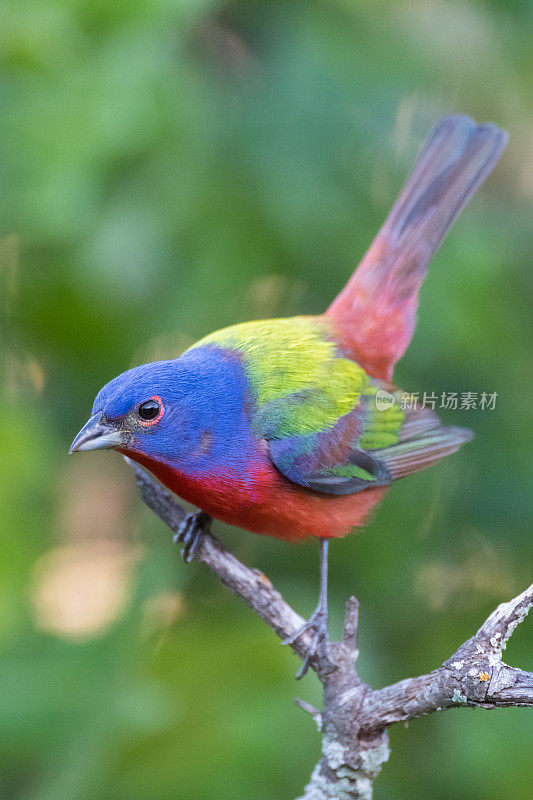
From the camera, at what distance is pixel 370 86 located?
4852mm

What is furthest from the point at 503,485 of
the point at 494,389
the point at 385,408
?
the point at 385,408

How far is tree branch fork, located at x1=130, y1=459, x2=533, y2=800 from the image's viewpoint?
2539 millimetres

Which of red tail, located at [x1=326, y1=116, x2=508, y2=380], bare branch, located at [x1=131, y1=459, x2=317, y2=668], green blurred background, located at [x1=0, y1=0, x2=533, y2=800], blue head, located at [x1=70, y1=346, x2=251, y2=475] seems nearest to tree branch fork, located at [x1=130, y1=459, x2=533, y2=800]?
bare branch, located at [x1=131, y1=459, x2=317, y2=668]

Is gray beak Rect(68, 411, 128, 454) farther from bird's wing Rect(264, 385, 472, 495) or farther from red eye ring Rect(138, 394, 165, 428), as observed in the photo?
bird's wing Rect(264, 385, 472, 495)

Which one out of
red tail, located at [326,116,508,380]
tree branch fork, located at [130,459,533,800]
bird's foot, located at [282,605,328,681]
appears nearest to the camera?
tree branch fork, located at [130,459,533,800]

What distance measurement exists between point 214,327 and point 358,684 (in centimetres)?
214

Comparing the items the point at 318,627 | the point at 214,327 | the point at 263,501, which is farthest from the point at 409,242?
the point at 318,627

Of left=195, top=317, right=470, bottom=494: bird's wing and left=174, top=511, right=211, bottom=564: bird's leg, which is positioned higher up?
left=195, top=317, right=470, bottom=494: bird's wing

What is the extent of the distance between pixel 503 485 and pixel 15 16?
3142 mm

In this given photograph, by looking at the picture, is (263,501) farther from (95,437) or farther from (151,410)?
(95,437)

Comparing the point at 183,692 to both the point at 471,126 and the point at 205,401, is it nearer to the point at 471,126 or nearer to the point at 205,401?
the point at 205,401

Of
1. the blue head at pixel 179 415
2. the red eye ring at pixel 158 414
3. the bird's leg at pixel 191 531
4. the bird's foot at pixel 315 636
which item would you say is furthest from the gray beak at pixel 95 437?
the bird's foot at pixel 315 636

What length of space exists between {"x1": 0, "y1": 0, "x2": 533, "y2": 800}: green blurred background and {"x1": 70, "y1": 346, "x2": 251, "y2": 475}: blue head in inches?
31.5

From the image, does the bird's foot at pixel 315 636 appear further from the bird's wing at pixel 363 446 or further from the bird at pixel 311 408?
the bird's wing at pixel 363 446
